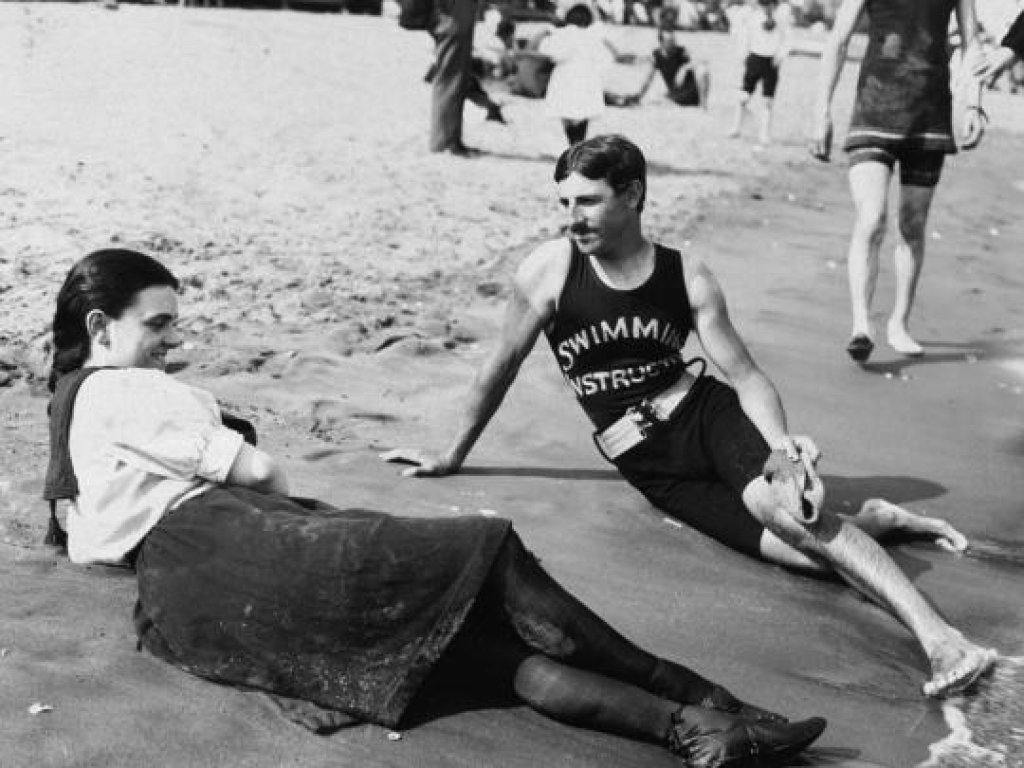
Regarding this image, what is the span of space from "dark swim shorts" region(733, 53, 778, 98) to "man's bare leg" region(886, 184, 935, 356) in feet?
26.2

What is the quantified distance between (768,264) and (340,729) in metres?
5.86

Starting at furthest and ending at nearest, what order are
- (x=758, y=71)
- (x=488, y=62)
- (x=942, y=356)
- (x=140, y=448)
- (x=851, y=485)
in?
(x=488, y=62), (x=758, y=71), (x=942, y=356), (x=851, y=485), (x=140, y=448)

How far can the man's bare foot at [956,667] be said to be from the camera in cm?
350

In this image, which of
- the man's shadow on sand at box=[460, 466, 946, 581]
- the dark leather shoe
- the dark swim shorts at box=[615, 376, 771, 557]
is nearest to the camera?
the dark leather shoe

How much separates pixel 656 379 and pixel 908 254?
9.08 feet

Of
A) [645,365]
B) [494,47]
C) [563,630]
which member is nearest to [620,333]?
[645,365]

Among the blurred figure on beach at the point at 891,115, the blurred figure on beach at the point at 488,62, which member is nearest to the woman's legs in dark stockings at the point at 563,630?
the blurred figure on beach at the point at 891,115

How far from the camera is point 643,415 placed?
446 centimetres

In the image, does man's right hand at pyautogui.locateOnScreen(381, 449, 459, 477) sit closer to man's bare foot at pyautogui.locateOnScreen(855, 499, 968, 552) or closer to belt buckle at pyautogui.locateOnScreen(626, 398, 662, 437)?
belt buckle at pyautogui.locateOnScreen(626, 398, 662, 437)

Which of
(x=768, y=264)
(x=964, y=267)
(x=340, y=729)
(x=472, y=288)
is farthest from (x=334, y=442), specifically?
(x=964, y=267)

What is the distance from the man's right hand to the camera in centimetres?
468

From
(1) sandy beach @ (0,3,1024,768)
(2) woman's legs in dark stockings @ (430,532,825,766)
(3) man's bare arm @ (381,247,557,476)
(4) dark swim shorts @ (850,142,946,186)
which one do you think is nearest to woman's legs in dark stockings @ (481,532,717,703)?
(2) woman's legs in dark stockings @ (430,532,825,766)

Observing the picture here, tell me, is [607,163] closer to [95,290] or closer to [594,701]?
[95,290]

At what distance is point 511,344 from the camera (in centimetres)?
455
